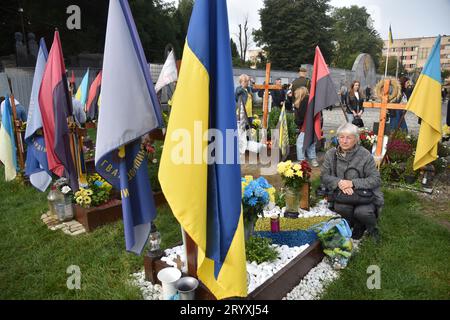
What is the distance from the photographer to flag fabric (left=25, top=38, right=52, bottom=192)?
458 cm

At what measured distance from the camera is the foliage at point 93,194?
4.55 m

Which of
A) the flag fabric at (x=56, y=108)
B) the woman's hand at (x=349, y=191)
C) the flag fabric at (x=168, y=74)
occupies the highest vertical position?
the flag fabric at (x=168, y=74)

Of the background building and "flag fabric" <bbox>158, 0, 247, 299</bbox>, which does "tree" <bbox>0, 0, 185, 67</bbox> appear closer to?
"flag fabric" <bbox>158, 0, 247, 299</bbox>

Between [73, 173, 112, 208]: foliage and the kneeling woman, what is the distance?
3053mm

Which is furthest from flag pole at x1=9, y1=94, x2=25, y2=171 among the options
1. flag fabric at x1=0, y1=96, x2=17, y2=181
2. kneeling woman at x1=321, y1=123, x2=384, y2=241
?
kneeling woman at x1=321, y1=123, x2=384, y2=241

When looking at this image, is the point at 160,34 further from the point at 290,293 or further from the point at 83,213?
the point at 290,293

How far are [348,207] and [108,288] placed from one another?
280 centimetres

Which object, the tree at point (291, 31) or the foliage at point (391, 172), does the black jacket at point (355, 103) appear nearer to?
the foliage at point (391, 172)

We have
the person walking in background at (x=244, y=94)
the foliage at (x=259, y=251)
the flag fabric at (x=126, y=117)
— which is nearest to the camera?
the flag fabric at (x=126, y=117)

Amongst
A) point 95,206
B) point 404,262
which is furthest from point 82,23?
point 404,262

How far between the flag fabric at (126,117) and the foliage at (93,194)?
1842 millimetres

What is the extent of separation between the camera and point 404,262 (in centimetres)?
360

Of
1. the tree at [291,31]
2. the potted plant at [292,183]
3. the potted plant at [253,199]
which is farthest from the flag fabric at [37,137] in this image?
the tree at [291,31]
